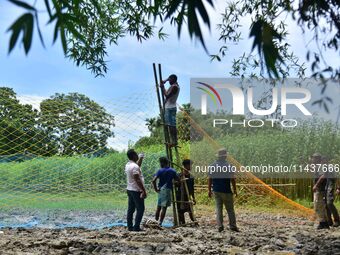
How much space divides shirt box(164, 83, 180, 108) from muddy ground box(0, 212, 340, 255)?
2.09 metres

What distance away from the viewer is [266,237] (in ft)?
32.7

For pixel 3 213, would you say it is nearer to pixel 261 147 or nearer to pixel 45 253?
pixel 45 253

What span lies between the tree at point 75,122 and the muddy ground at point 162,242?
2877 millimetres

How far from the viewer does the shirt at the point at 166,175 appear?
→ 10.9 metres

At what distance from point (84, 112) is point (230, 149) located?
11.0 meters

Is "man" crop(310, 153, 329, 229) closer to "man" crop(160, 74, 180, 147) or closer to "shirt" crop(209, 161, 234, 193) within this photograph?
"shirt" crop(209, 161, 234, 193)

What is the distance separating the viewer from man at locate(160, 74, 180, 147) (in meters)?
10.6

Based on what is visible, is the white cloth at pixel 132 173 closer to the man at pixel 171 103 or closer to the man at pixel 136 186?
the man at pixel 136 186

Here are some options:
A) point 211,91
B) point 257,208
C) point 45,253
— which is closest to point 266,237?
point 45,253

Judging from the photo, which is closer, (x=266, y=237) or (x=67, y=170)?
(x=266, y=237)

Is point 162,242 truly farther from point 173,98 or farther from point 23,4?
point 23,4

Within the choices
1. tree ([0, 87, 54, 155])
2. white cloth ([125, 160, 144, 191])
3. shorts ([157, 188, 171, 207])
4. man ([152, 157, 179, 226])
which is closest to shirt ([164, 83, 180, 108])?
man ([152, 157, 179, 226])

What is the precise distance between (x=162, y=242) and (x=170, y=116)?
2710mm

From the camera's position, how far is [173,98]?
10688mm
